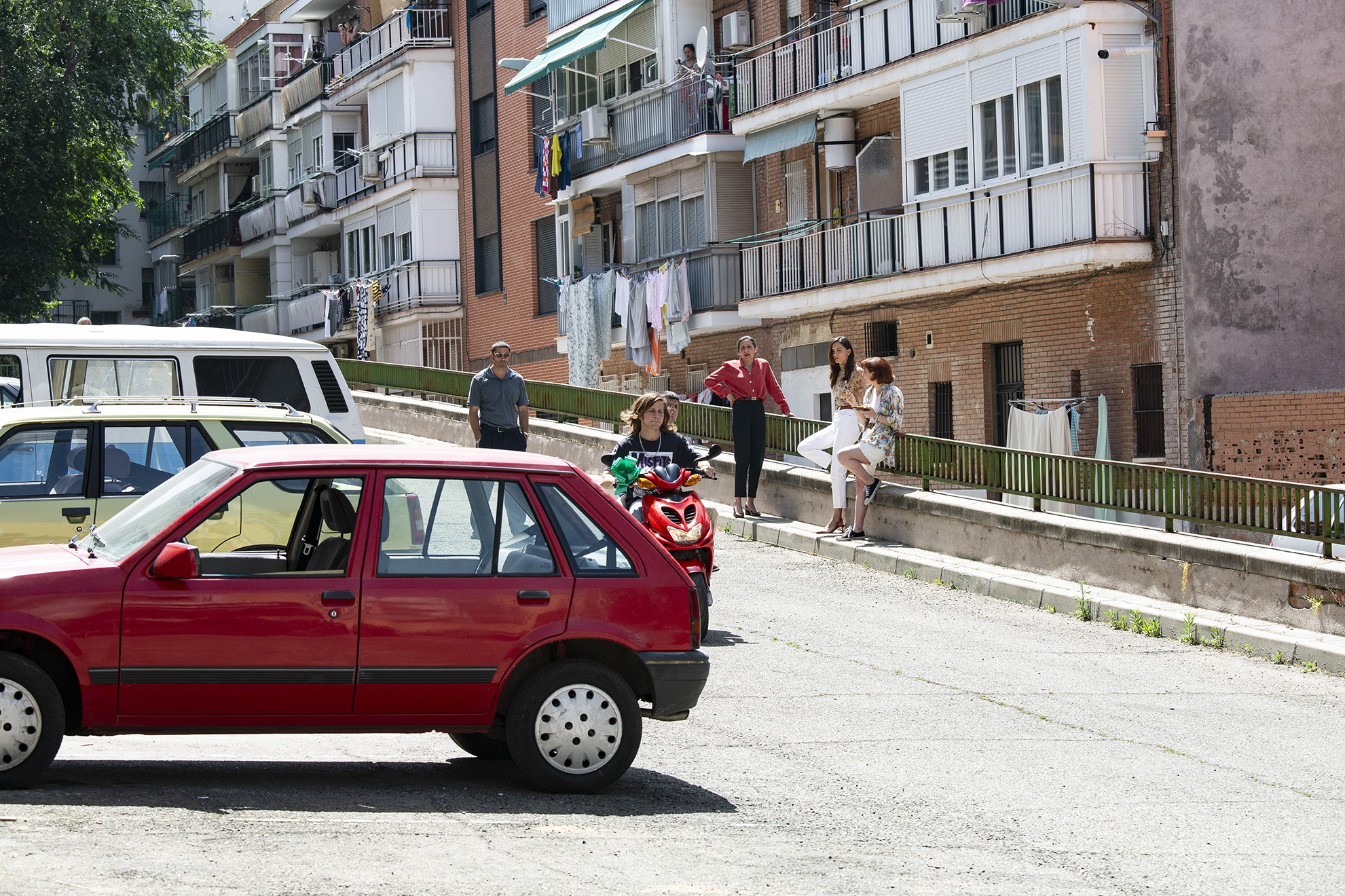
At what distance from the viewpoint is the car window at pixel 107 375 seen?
47.1ft

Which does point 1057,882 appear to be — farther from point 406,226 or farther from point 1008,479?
point 406,226

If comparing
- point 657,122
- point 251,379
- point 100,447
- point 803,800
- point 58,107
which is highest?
point 58,107

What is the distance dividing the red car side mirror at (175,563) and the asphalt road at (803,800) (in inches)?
36.9

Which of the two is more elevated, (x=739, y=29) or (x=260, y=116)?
(x=260, y=116)

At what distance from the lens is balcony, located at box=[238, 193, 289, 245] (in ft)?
179

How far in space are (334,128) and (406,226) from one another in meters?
6.98

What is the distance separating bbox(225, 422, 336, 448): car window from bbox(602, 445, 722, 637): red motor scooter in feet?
7.04

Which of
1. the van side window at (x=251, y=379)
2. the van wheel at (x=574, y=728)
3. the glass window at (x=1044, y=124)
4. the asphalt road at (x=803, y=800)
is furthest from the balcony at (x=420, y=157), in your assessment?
the van wheel at (x=574, y=728)

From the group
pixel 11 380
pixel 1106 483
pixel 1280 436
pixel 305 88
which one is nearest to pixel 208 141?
pixel 305 88

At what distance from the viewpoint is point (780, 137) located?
30.2 meters

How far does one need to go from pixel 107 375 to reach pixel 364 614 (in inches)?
305

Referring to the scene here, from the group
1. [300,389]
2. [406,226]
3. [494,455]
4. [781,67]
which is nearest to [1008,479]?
[300,389]

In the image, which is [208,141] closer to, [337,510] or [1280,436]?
[1280,436]

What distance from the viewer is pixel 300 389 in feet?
49.6
